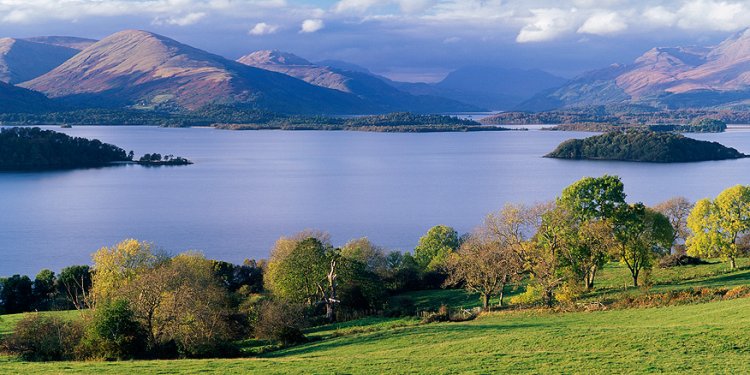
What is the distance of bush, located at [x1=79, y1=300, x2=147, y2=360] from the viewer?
78.4 feet

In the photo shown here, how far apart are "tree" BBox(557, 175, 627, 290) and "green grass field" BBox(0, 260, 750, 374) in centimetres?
679

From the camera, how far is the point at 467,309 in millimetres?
32156

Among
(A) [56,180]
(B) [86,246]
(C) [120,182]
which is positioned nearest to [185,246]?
(B) [86,246]

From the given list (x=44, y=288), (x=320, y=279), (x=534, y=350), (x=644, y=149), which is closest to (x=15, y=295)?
(x=44, y=288)

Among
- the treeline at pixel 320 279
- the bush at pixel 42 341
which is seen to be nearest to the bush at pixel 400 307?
the treeline at pixel 320 279

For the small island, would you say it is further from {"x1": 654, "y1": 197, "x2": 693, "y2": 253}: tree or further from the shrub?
the shrub

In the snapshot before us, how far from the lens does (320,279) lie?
36438 millimetres

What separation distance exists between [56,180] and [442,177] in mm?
59445

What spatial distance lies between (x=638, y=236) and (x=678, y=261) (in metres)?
5.60

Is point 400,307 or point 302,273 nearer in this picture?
point 400,307

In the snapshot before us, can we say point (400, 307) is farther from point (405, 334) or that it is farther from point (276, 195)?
point (276, 195)

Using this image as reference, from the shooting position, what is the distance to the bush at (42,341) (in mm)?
24312

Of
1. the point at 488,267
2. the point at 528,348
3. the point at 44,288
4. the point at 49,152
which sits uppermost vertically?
the point at 49,152

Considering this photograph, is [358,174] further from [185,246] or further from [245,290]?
[245,290]
